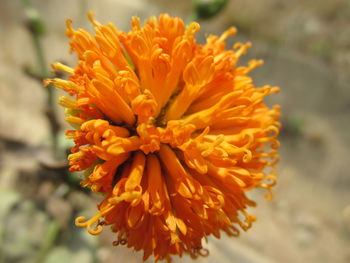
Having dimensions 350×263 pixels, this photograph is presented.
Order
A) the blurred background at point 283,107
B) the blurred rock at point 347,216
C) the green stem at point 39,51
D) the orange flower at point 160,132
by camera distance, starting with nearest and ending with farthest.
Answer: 1. the orange flower at point 160,132
2. the green stem at point 39,51
3. the blurred background at point 283,107
4. the blurred rock at point 347,216

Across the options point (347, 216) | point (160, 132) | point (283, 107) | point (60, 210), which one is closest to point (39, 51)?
point (60, 210)

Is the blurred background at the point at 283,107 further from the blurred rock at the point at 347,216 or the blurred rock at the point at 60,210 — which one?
the blurred rock at the point at 60,210

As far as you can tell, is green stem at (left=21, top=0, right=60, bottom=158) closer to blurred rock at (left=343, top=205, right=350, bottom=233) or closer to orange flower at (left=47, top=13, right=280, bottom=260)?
orange flower at (left=47, top=13, right=280, bottom=260)

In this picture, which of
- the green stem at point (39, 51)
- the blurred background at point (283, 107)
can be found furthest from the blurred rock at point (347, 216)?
the green stem at point (39, 51)

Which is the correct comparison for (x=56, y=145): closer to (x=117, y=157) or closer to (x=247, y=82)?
(x=117, y=157)

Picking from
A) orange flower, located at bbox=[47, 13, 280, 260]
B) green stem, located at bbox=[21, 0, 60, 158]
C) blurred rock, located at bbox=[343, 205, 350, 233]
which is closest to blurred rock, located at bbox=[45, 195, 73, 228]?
green stem, located at bbox=[21, 0, 60, 158]
